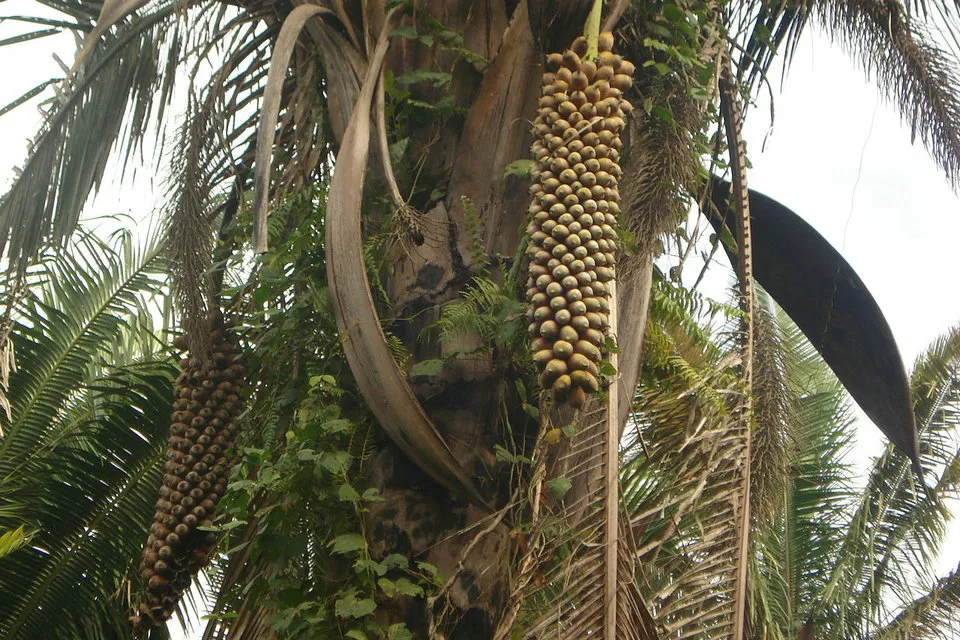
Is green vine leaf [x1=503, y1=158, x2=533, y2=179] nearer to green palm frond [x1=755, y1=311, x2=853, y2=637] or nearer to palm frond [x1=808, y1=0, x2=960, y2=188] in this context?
palm frond [x1=808, y1=0, x2=960, y2=188]

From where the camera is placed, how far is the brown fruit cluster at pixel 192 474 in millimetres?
3930

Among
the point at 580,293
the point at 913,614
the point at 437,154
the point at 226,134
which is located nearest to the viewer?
the point at 580,293

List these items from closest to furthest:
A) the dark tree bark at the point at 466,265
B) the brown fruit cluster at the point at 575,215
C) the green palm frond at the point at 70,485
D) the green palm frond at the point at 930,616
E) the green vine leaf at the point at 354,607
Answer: the brown fruit cluster at the point at 575,215
the green vine leaf at the point at 354,607
the dark tree bark at the point at 466,265
the green palm frond at the point at 70,485
the green palm frond at the point at 930,616

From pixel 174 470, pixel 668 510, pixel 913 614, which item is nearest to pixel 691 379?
pixel 668 510

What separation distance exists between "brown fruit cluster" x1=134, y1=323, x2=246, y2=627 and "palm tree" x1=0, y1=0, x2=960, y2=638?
0.42 ft

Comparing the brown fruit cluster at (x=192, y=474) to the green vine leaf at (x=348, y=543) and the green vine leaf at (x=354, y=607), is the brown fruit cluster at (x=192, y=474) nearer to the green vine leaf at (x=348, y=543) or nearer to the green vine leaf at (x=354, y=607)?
the green vine leaf at (x=348, y=543)

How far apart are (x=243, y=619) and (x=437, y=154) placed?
5.53 feet

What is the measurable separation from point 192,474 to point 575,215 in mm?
1885

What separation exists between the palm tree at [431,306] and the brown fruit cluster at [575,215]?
0.29m

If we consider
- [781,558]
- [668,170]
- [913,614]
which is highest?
[668,170]

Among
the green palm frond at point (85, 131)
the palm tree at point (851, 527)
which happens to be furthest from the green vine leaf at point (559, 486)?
the palm tree at point (851, 527)

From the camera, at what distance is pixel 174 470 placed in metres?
4.03

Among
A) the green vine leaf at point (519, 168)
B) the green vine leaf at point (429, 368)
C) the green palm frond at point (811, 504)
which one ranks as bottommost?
the green palm frond at point (811, 504)

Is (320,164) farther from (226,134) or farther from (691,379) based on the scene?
(691,379)
